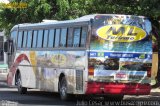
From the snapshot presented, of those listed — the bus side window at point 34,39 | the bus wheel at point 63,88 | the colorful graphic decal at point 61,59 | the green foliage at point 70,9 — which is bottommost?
the bus wheel at point 63,88

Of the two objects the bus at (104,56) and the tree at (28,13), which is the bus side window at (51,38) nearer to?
the bus at (104,56)

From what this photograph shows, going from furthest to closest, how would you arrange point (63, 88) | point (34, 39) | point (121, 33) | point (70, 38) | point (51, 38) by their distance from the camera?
point (34, 39), point (51, 38), point (63, 88), point (70, 38), point (121, 33)

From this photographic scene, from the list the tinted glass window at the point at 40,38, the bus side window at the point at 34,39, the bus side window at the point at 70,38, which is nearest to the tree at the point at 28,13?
the bus side window at the point at 34,39

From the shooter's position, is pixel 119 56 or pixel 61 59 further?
pixel 61 59

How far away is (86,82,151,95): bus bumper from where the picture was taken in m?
19.0

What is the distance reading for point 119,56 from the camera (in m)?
19.3

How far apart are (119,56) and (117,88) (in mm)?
1057

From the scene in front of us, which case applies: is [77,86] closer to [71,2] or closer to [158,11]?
[158,11]

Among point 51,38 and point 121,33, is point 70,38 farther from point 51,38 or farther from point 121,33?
point 121,33

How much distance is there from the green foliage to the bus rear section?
192 cm

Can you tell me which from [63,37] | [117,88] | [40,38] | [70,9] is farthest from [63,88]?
[70,9]

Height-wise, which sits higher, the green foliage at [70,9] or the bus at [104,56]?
the green foliage at [70,9]

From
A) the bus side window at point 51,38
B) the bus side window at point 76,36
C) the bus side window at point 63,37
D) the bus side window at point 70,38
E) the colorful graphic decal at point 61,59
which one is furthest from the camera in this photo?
the bus side window at point 51,38

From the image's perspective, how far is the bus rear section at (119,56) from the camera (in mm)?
19047
